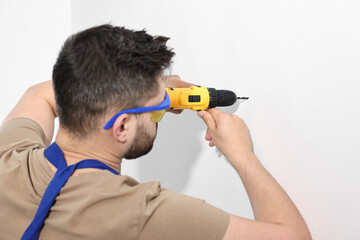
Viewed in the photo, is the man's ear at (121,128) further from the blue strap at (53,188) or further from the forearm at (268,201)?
the forearm at (268,201)

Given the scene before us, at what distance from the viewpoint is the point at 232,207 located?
3.80 ft

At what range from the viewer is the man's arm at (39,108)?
111 centimetres

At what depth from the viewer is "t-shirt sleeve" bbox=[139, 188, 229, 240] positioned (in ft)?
2.43

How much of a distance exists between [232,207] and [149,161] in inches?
16.0

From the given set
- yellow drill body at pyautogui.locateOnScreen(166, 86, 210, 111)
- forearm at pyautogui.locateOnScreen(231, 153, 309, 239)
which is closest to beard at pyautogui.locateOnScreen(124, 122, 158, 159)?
yellow drill body at pyautogui.locateOnScreen(166, 86, 210, 111)

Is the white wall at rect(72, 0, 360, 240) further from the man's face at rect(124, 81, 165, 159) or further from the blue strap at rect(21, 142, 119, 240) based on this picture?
the blue strap at rect(21, 142, 119, 240)

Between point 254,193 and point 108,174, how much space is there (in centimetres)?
33

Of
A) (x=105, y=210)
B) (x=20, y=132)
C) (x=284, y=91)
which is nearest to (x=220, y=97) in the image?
(x=284, y=91)

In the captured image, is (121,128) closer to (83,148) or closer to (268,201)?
(83,148)

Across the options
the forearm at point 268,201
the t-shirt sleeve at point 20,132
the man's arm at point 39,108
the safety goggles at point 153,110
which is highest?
the safety goggles at point 153,110

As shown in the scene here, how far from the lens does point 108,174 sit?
817 mm

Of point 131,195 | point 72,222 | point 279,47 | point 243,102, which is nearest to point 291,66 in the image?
point 279,47

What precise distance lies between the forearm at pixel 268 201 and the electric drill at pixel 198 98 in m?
0.17

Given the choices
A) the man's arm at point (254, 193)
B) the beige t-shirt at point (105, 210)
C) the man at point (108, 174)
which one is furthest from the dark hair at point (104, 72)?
the man's arm at point (254, 193)
